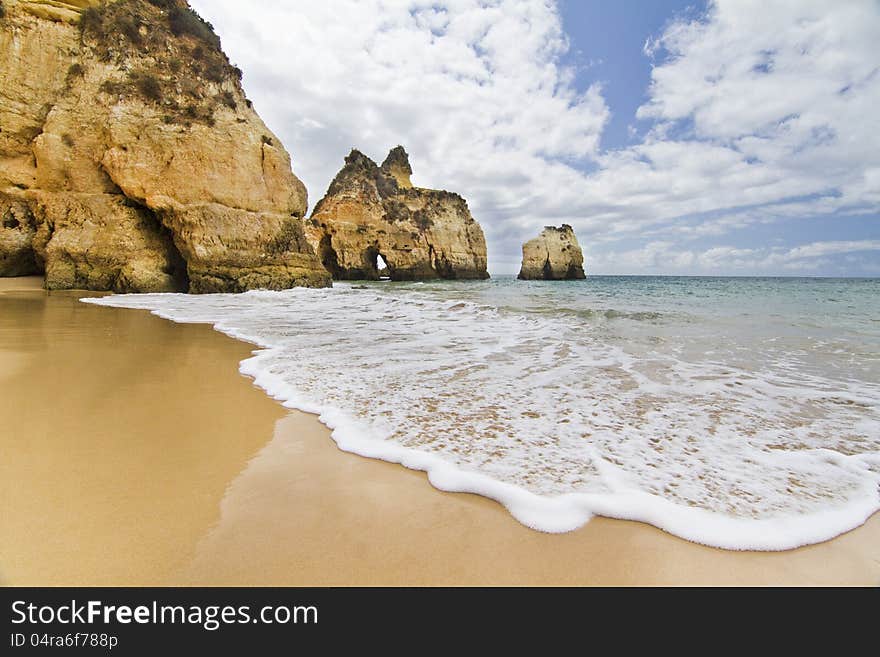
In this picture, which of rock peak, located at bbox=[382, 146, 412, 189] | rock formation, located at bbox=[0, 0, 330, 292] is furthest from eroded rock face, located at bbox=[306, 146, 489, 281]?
rock formation, located at bbox=[0, 0, 330, 292]

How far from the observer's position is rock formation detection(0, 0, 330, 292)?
1385 cm

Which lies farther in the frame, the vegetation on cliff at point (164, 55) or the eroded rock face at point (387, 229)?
the eroded rock face at point (387, 229)

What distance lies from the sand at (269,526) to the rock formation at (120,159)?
14.6m

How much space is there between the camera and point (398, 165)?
43375 millimetres

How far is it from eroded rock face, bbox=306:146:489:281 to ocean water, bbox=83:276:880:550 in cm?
2909

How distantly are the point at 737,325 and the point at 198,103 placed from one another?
19.8 m

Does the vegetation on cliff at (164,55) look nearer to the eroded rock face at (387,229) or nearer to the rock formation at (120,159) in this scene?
the rock formation at (120,159)

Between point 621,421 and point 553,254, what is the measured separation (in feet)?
147

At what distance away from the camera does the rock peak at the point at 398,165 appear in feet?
142

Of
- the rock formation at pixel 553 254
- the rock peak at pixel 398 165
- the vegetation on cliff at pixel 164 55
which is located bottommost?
the rock formation at pixel 553 254

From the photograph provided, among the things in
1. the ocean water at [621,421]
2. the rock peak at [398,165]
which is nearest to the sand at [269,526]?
the ocean water at [621,421]

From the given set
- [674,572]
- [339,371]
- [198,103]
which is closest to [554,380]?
[339,371]

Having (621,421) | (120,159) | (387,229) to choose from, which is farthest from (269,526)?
(387,229)

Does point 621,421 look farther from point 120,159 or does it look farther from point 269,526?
point 120,159
